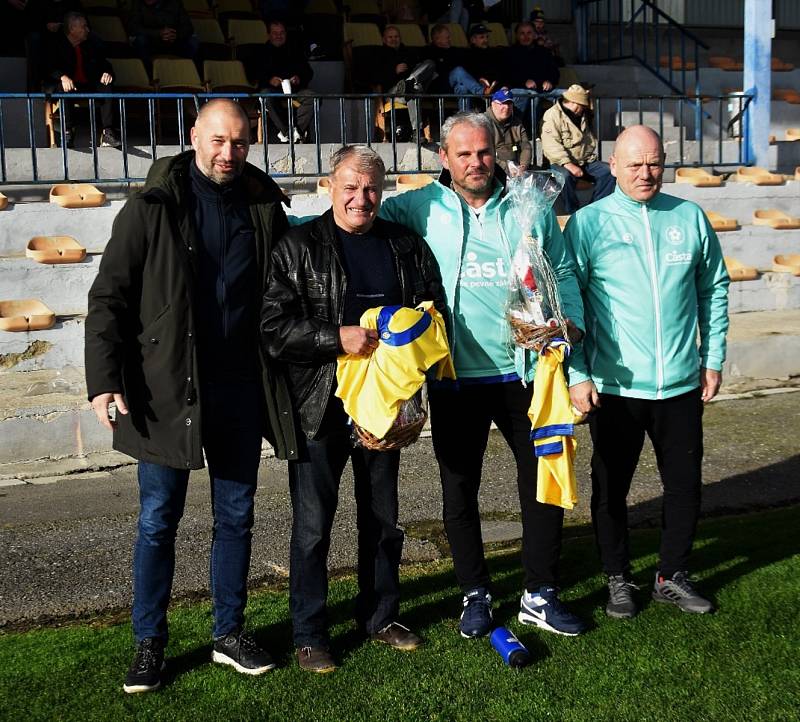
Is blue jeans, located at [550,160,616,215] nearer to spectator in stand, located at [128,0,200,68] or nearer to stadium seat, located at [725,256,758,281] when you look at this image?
stadium seat, located at [725,256,758,281]

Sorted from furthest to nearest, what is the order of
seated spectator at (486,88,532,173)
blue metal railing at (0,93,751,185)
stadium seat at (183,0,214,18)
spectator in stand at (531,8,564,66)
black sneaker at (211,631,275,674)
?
1. stadium seat at (183,0,214,18)
2. spectator in stand at (531,8,564,66)
3. seated spectator at (486,88,532,173)
4. blue metal railing at (0,93,751,185)
5. black sneaker at (211,631,275,674)

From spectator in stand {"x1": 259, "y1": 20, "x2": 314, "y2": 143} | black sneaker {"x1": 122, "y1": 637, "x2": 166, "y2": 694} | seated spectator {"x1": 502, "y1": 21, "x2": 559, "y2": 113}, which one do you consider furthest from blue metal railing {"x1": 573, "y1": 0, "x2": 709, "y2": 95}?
black sneaker {"x1": 122, "y1": 637, "x2": 166, "y2": 694}

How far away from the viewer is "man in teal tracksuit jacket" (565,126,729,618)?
4.09 metres

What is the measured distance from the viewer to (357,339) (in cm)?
Result: 348

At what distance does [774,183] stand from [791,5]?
22.6ft

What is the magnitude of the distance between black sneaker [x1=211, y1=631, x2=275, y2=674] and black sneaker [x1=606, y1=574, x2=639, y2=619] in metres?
1.35

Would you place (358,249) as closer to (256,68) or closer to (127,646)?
(127,646)

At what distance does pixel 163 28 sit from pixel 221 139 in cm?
899

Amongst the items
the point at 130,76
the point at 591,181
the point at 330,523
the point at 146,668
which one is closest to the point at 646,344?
the point at 330,523

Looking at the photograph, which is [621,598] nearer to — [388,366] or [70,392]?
[388,366]

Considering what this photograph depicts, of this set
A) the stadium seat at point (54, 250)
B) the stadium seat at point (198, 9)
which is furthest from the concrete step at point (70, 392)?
the stadium seat at point (198, 9)

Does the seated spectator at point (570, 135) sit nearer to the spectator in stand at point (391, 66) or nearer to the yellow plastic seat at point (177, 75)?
the spectator in stand at point (391, 66)

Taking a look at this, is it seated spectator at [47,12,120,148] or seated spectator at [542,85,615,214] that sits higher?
seated spectator at [47,12,120,148]

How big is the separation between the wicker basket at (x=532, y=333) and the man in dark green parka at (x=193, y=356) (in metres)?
0.83
